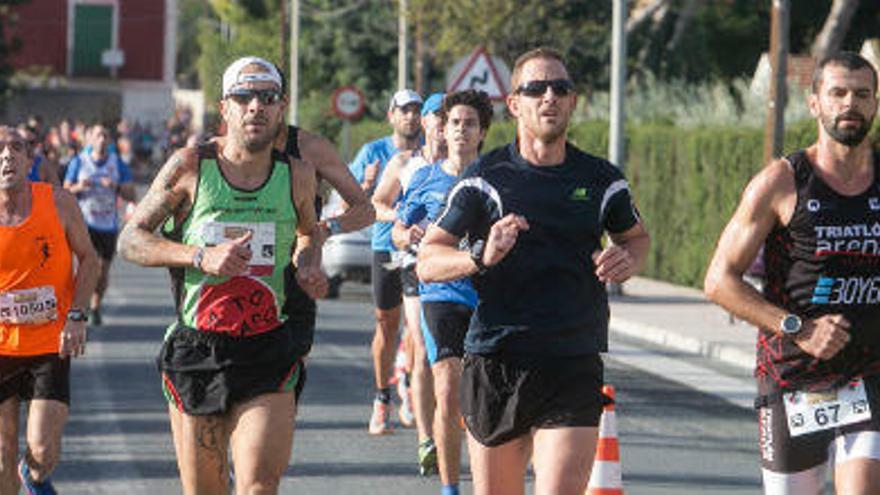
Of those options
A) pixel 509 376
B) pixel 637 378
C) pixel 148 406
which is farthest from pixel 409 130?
pixel 509 376

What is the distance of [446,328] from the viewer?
1145 centimetres

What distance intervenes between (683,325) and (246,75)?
15961 millimetres

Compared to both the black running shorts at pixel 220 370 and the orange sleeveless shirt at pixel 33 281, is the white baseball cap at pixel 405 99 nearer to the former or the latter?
the orange sleeveless shirt at pixel 33 281

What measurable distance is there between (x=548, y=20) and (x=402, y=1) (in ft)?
9.75

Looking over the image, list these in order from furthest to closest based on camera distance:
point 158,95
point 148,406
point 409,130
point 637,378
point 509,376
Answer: point 158,95, point 637,378, point 148,406, point 409,130, point 509,376

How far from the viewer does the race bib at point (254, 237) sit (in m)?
8.41

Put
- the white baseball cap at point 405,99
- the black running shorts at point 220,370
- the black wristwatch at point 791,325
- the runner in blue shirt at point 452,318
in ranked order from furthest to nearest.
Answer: the white baseball cap at point 405,99, the runner in blue shirt at point 452,318, the black running shorts at point 220,370, the black wristwatch at point 791,325

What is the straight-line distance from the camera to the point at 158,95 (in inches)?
3767

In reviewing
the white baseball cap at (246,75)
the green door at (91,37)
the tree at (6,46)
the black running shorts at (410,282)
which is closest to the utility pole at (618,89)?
the black running shorts at (410,282)

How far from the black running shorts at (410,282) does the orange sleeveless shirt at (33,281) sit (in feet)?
9.57

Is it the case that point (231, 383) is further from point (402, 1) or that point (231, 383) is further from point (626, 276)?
point (402, 1)

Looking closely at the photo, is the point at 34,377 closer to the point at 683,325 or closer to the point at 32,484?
the point at 32,484

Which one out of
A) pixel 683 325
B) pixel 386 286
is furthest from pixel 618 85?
pixel 386 286

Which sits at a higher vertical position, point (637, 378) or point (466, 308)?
point (466, 308)
